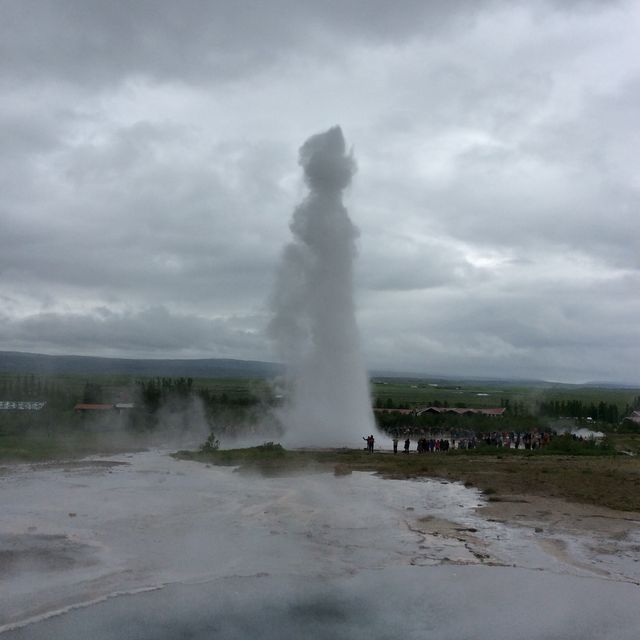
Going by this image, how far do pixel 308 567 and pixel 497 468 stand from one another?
11.3 m

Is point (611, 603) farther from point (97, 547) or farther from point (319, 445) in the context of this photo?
point (319, 445)

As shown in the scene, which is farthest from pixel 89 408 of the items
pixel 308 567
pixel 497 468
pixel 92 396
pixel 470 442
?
pixel 308 567

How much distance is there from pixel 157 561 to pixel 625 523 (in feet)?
24.7

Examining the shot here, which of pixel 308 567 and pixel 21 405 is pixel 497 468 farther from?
pixel 21 405

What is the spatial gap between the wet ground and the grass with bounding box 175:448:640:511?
155cm

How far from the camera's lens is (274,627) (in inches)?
268

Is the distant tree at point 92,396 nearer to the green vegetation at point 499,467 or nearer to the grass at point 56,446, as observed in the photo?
the grass at point 56,446

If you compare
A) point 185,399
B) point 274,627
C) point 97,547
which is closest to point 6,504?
point 97,547

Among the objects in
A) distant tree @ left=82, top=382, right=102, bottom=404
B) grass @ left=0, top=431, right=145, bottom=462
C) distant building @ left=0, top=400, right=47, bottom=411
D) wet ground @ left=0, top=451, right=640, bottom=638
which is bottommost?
grass @ left=0, top=431, right=145, bottom=462

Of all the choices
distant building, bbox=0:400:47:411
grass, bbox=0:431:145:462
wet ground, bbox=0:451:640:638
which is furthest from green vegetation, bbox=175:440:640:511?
distant building, bbox=0:400:47:411

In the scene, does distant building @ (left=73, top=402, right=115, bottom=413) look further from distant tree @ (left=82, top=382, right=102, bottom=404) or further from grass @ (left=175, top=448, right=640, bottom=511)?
grass @ (left=175, top=448, right=640, bottom=511)

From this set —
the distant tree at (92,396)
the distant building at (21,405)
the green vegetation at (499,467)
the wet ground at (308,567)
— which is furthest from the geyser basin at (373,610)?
the distant tree at (92,396)

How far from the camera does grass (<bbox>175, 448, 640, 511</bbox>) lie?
48.4 feet

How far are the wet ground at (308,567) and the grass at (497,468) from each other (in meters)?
1.55
